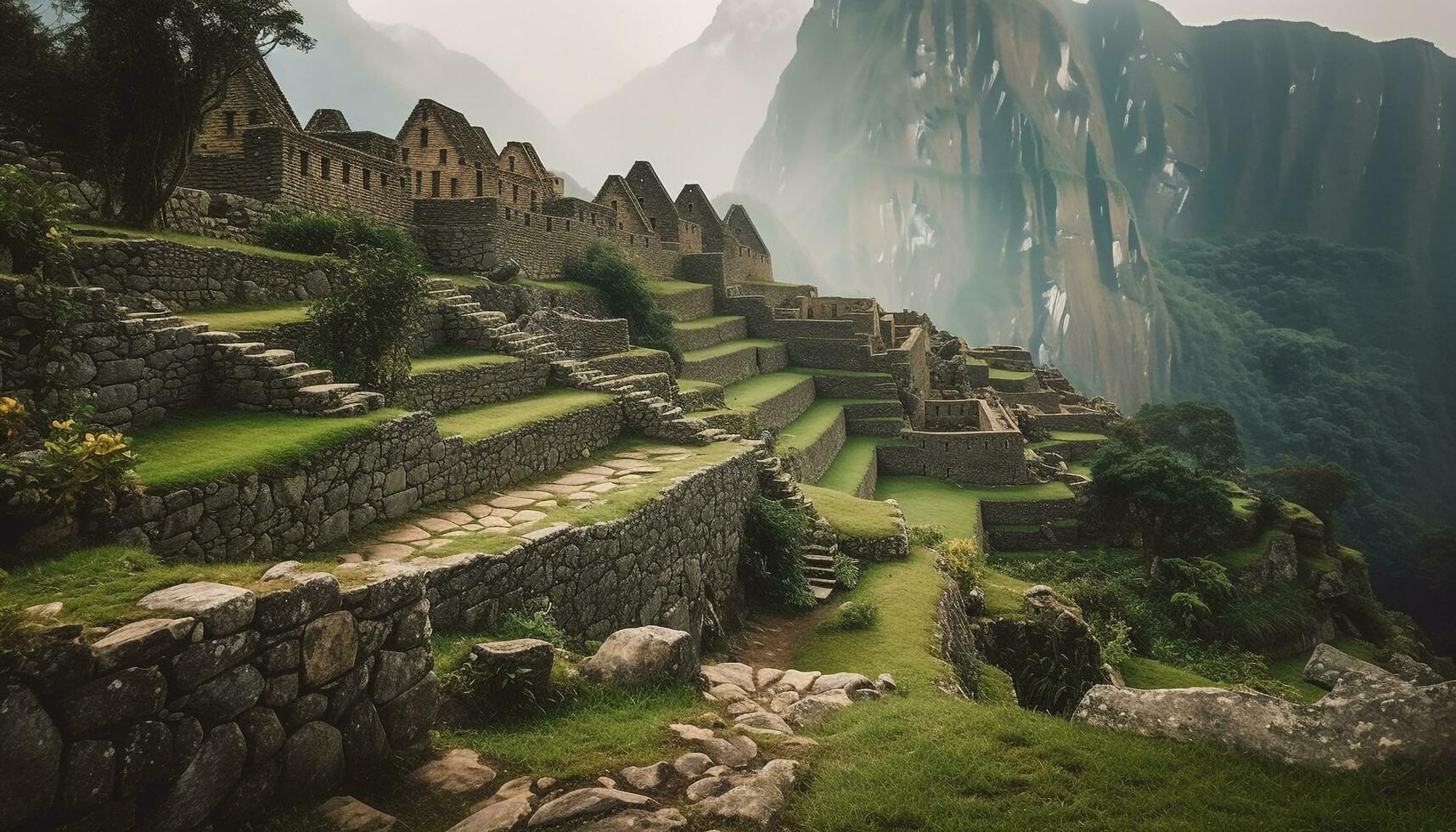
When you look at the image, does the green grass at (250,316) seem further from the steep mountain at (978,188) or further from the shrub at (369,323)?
the steep mountain at (978,188)

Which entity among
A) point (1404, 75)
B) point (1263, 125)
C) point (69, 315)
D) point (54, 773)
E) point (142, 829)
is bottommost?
point (142, 829)

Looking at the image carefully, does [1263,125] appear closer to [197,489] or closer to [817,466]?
[817,466]

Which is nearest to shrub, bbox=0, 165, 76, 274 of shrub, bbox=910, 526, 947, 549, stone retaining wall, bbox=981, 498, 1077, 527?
shrub, bbox=910, 526, 947, 549

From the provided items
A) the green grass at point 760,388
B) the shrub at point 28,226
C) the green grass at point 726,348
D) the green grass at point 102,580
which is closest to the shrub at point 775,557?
the green grass at point 760,388

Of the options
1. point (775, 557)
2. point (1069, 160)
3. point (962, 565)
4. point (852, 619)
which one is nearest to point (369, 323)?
point (775, 557)

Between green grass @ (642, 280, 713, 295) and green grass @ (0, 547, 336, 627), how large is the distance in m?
23.1

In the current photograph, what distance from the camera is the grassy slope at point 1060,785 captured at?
12.6 feet

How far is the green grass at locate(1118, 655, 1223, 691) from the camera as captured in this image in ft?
43.2

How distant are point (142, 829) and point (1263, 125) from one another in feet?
802

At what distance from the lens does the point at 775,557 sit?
12.5 meters

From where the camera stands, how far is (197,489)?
19.2 feet

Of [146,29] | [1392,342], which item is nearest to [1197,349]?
[1392,342]

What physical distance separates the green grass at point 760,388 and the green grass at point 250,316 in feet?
38.7

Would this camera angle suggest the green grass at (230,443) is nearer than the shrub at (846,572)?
Yes
